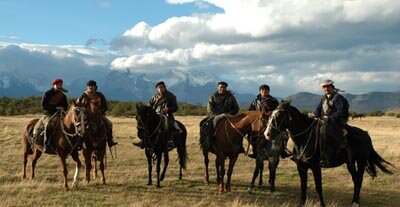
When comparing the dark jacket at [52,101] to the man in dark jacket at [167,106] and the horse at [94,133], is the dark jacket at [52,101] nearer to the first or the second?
the horse at [94,133]

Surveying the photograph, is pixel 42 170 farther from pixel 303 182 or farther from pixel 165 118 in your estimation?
pixel 303 182

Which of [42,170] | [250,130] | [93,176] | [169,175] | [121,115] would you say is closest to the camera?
[250,130]

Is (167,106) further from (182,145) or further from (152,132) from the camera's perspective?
(182,145)

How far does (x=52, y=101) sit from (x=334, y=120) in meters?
8.58

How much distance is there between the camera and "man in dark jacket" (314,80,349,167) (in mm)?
12406

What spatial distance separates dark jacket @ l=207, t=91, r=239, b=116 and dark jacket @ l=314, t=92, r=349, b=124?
333 cm

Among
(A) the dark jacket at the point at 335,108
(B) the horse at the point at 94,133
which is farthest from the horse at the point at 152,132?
(A) the dark jacket at the point at 335,108

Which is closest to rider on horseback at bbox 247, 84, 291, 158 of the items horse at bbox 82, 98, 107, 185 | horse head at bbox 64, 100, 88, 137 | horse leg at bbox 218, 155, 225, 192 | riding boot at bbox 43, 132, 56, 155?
horse leg at bbox 218, 155, 225, 192

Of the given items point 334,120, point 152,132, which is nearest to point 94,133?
point 152,132

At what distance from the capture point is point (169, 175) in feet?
61.4

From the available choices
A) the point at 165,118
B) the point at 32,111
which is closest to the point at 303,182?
the point at 165,118

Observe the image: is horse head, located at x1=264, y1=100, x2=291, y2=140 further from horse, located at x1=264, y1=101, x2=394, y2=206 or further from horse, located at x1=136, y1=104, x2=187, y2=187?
horse, located at x1=136, y1=104, x2=187, y2=187

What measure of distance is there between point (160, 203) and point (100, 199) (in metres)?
1.59

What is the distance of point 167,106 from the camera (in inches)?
618
